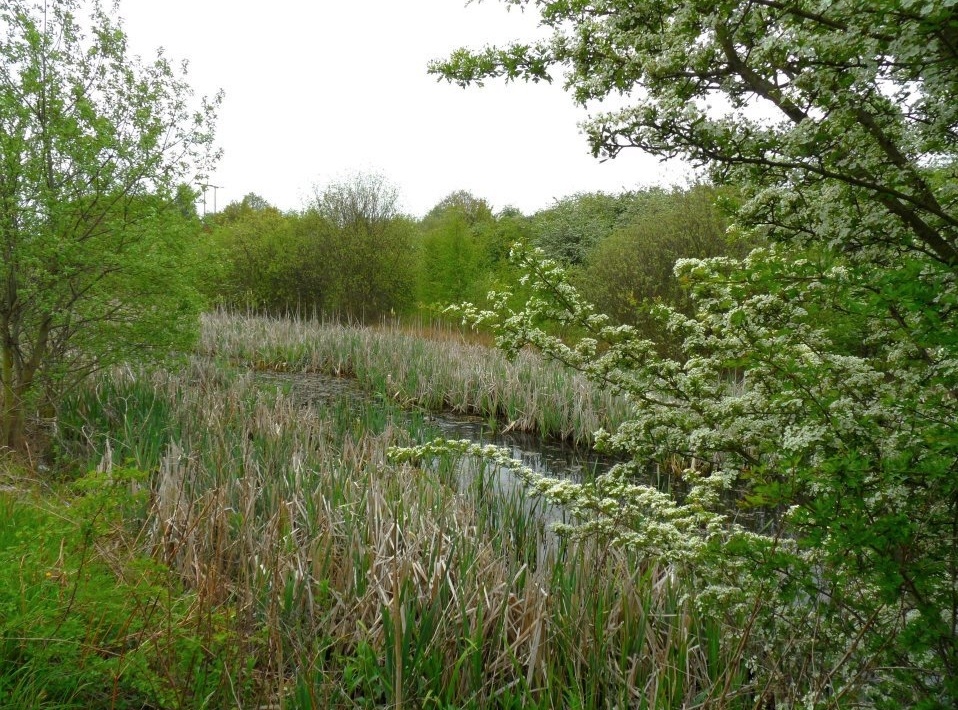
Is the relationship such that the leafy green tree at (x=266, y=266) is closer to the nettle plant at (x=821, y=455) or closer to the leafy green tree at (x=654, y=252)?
the leafy green tree at (x=654, y=252)

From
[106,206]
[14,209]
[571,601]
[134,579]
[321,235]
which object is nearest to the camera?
[134,579]

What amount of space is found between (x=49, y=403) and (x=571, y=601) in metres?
5.75

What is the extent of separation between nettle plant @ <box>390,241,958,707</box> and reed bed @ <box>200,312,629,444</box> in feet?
9.16

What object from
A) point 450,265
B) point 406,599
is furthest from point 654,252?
point 406,599

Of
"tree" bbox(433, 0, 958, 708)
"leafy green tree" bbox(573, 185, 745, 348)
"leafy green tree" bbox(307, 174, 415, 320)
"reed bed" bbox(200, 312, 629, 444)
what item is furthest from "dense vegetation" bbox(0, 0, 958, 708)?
"leafy green tree" bbox(307, 174, 415, 320)

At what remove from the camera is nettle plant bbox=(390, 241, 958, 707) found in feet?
5.28

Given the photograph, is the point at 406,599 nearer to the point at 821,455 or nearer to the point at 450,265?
the point at 821,455

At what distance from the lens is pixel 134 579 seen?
2768mm

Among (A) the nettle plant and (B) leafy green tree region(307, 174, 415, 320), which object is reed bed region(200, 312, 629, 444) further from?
(B) leafy green tree region(307, 174, 415, 320)

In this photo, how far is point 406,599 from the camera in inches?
112

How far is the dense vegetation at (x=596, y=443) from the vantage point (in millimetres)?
1743

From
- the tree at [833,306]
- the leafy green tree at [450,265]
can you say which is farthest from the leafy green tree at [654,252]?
the tree at [833,306]

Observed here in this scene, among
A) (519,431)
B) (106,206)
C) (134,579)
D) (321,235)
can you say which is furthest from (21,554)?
(321,235)

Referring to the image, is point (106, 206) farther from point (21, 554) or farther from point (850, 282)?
point (850, 282)
